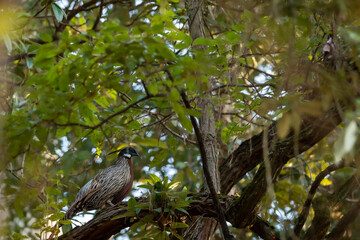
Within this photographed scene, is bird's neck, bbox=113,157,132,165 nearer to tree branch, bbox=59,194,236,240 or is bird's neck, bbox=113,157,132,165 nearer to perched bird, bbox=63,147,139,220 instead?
perched bird, bbox=63,147,139,220

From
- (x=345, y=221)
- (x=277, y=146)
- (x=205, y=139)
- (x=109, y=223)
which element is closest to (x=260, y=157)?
(x=205, y=139)

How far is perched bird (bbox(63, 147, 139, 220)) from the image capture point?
4973mm

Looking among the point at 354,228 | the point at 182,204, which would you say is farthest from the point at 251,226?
the point at 354,228

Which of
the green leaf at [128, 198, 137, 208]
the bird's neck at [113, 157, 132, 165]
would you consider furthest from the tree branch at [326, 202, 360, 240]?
the bird's neck at [113, 157, 132, 165]

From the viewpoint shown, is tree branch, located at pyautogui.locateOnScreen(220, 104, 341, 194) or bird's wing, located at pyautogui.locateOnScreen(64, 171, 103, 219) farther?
bird's wing, located at pyautogui.locateOnScreen(64, 171, 103, 219)

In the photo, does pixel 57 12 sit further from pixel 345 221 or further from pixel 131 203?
pixel 345 221

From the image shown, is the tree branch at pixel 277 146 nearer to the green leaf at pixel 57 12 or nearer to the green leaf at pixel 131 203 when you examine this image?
the green leaf at pixel 131 203

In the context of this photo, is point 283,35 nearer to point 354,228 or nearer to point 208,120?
point 354,228

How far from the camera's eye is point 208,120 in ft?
14.0

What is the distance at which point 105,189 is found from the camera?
506 centimetres

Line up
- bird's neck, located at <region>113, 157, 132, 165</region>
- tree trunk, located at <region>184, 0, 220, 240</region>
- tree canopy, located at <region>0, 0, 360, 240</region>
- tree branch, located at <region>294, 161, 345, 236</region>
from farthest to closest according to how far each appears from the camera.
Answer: bird's neck, located at <region>113, 157, 132, 165</region>
tree trunk, located at <region>184, 0, 220, 240</region>
tree branch, located at <region>294, 161, 345, 236</region>
tree canopy, located at <region>0, 0, 360, 240</region>

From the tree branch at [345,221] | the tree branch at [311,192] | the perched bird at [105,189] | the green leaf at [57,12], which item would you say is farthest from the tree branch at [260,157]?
the green leaf at [57,12]

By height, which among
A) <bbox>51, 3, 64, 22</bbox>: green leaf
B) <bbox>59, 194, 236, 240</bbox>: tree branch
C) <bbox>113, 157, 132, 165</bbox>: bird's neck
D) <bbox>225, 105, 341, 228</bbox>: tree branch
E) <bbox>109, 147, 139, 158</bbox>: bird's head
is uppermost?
<bbox>51, 3, 64, 22</bbox>: green leaf

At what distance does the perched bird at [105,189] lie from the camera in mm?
4973
